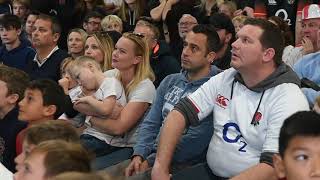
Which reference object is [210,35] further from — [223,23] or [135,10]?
[135,10]

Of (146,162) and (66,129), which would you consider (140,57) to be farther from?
(66,129)

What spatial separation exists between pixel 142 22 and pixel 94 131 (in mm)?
1807

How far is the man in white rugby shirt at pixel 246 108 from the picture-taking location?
9.05 feet

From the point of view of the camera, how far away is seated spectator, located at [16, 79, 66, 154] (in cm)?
341

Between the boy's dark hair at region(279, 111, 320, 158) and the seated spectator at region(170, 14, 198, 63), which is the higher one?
the boy's dark hair at region(279, 111, 320, 158)

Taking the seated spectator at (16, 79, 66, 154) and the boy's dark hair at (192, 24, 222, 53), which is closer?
the seated spectator at (16, 79, 66, 154)

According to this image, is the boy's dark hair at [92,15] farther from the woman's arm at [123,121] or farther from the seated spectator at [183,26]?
the woman's arm at [123,121]

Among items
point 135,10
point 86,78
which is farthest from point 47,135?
point 135,10

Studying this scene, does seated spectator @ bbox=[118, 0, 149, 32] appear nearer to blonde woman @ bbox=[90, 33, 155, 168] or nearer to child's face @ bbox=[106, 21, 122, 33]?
Answer: child's face @ bbox=[106, 21, 122, 33]

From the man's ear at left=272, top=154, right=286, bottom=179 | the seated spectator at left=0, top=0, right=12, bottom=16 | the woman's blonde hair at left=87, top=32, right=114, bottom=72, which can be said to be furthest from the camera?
the seated spectator at left=0, top=0, right=12, bottom=16

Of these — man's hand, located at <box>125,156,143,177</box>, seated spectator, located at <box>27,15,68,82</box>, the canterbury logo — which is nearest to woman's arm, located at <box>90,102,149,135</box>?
man's hand, located at <box>125,156,143,177</box>

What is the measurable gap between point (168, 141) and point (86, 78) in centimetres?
110

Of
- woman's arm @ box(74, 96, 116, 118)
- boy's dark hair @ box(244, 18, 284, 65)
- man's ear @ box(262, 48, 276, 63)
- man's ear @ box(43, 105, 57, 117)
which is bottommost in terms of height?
woman's arm @ box(74, 96, 116, 118)

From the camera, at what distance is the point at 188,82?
3.52 metres
